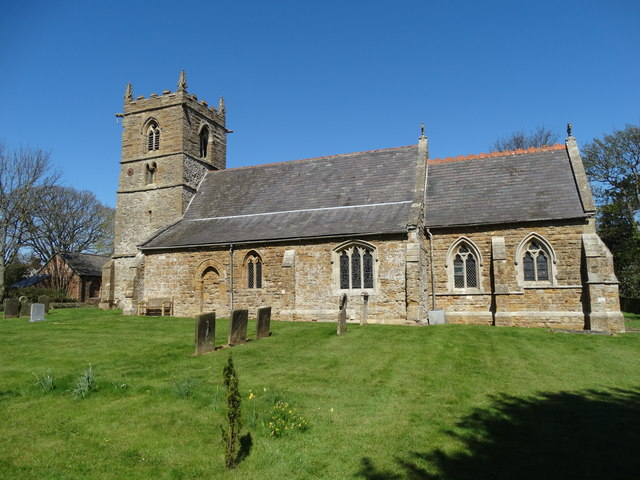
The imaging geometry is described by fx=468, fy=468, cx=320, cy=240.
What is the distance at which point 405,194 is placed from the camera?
21.1 meters

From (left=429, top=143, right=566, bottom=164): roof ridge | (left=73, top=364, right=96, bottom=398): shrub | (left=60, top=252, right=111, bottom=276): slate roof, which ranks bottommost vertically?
(left=73, top=364, right=96, bottom=398): shrub

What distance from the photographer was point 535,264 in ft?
60.2

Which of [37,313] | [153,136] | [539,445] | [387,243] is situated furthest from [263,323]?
[153,136]

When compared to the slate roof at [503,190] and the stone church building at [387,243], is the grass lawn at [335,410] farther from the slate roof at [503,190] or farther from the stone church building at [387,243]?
the slate roof at [503,190]

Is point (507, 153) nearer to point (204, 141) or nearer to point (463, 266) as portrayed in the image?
point (463, 266)

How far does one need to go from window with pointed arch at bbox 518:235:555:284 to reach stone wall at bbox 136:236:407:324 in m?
4.69

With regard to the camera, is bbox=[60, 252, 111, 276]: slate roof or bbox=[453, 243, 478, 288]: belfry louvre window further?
bbox=[60, 252, 111, 276]: slate roof

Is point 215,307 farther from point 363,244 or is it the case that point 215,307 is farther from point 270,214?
point 363,244

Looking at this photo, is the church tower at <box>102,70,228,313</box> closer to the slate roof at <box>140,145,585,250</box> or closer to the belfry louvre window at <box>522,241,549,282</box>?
the slate roof at <box>140,145,585,250</box>

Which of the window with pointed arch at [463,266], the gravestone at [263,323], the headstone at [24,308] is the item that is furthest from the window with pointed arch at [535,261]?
→ the headstone at [24,308]

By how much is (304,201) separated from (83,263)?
31.7 meters

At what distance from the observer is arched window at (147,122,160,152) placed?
28.4 m

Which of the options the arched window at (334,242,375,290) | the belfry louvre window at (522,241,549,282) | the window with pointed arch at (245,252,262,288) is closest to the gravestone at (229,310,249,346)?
the arched window at (334,242,375,290)

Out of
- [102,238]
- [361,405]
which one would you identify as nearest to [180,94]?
[361,405]
